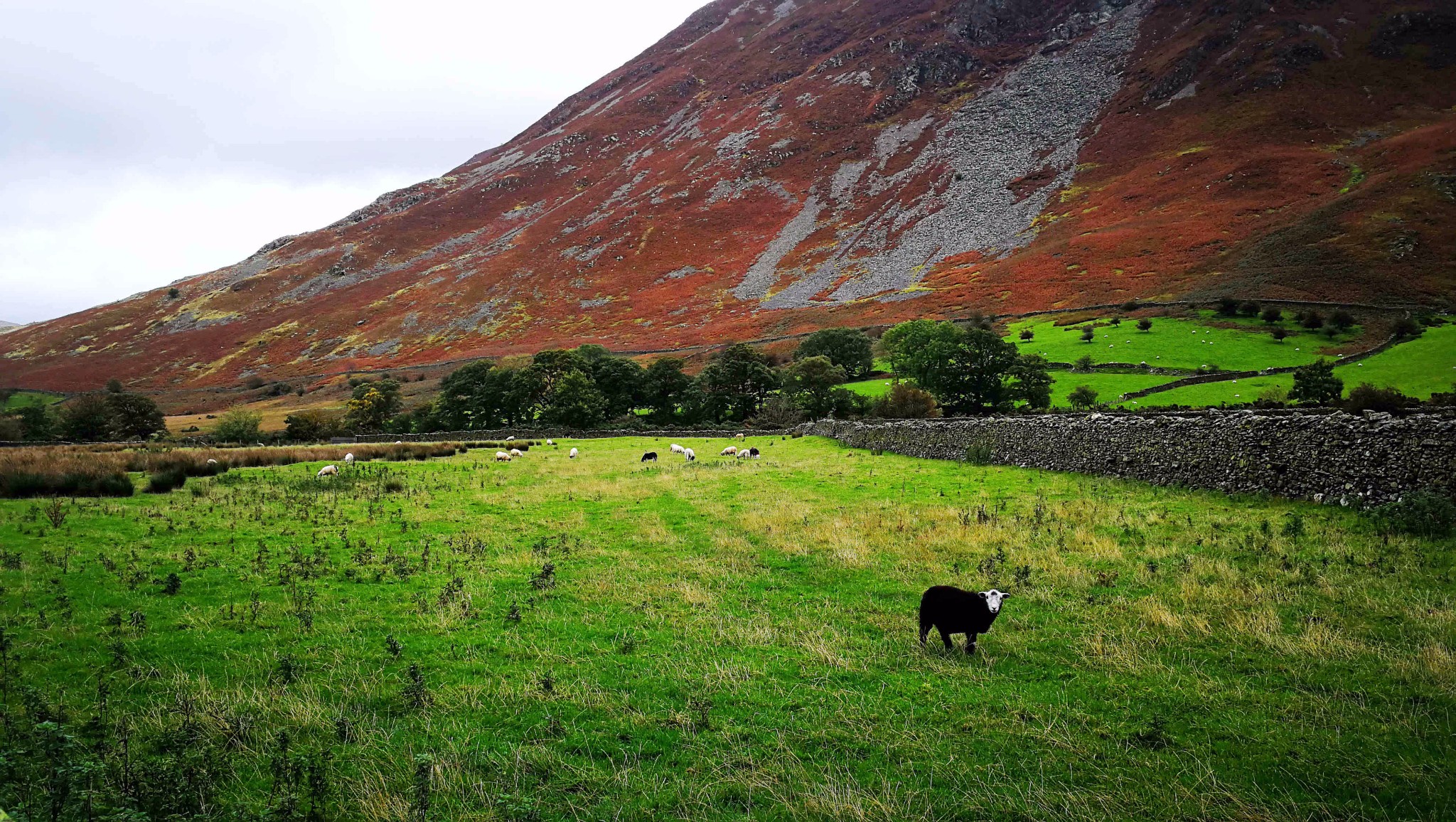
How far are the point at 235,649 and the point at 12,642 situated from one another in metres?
2.66

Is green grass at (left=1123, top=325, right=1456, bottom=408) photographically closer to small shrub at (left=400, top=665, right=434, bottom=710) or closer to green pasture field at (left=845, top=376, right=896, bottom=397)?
green pasture field at (left=845, top=376, right=896, bottom=397)

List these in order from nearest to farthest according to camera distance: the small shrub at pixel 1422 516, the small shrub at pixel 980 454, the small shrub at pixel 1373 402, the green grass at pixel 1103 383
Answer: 1. the small shrub at pixel 1422 516
2. the small shrub at pixel 1373 402
3. the small shrub at pixel 980 454
4. the green grass at pixel 1103 383

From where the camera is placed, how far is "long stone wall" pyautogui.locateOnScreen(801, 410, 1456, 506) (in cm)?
1294

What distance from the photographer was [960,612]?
8.02 metres

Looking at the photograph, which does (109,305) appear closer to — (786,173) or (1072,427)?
(786,173)

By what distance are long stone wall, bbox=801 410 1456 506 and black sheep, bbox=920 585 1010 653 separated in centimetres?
1109

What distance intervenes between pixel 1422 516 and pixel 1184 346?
51356 mm

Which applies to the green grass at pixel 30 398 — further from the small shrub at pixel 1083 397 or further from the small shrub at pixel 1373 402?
the small shrub at pixel 1373 402

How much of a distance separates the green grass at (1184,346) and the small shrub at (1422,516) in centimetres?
4313

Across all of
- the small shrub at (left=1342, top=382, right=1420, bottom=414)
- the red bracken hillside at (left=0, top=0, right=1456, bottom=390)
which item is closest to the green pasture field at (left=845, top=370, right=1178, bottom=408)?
the small shrub at (left=1342, top=382, right=1420, bottom=414)

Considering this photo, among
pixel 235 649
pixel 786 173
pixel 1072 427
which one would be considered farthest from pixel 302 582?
pixel 786 173

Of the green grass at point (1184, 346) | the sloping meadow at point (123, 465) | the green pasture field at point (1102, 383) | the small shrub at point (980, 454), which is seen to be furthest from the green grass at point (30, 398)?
the green grass at point (1184, 346)

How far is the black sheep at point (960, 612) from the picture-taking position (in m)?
7.96

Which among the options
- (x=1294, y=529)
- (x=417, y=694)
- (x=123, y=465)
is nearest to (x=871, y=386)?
(x=1294, y=529)
